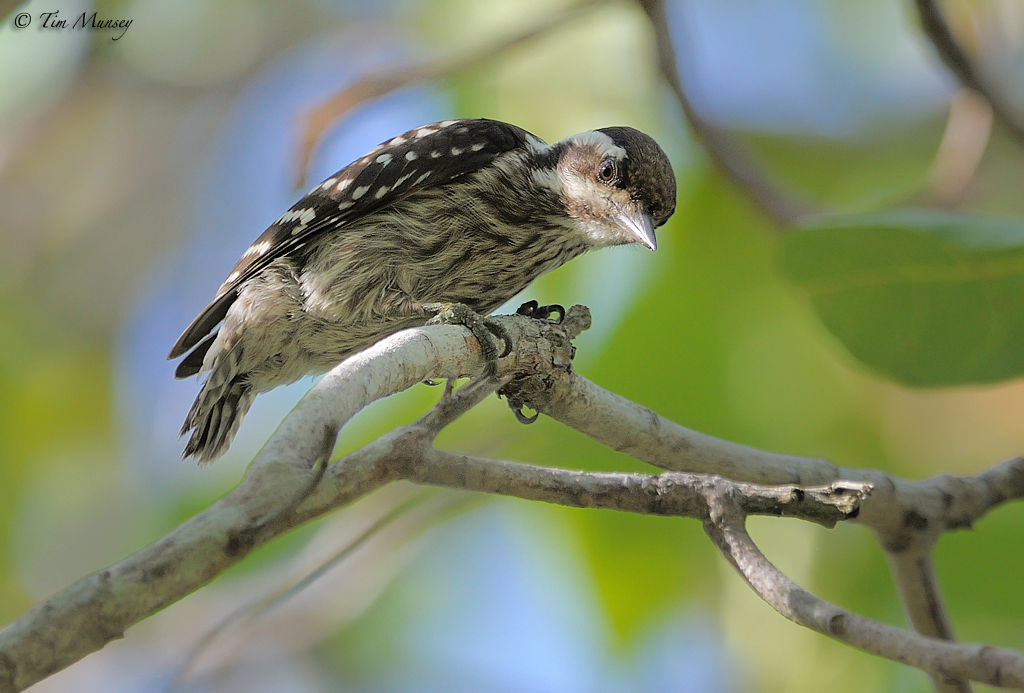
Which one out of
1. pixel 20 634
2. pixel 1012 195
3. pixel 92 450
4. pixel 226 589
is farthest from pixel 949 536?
pixel 92 450

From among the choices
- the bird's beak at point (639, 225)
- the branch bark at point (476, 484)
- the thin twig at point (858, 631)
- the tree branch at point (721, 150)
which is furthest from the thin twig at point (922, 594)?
the tree branch at point (721, 150)

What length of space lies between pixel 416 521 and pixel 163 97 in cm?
397

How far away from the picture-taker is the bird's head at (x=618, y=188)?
383 cm

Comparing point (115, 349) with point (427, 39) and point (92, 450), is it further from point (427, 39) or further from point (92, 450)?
point (427, 39)

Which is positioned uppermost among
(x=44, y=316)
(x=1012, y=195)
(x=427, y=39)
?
(x=427, y=39)

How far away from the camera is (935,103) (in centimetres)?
544

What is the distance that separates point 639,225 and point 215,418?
189 cm

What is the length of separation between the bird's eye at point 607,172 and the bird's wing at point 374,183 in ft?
1.36

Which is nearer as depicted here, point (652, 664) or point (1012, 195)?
point (652, 664)

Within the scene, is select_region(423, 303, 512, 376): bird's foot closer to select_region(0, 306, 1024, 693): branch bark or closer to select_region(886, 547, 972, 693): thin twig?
select_region(0, 306, 1024, 693): branch bark

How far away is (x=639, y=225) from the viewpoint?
3746mm

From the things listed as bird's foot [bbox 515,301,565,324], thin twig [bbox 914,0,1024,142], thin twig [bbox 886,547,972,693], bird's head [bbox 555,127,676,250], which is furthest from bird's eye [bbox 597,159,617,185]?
thin twig [bbox 886,547,972,693]

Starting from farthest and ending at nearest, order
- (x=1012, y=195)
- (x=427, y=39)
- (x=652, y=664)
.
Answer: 1. (x=427, y=39)
2. (x=1012, y=195)
3. (x=652, y=664)

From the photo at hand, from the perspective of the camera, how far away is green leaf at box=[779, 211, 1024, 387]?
2.81 meters
